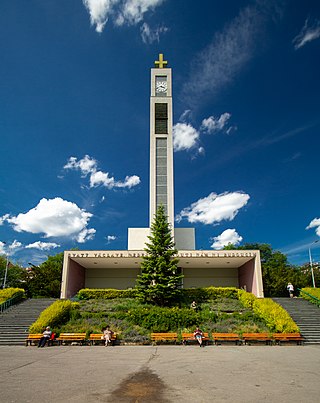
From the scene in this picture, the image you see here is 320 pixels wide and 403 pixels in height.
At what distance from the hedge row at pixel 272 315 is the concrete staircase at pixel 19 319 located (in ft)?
42.9

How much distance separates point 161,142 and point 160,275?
48.5ft

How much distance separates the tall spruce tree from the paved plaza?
1110cm

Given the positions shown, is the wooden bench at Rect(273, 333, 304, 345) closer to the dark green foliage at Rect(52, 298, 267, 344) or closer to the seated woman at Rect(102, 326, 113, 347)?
the dark green foliage at Rect(52, 298, 267, 344)

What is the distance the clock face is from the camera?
33250 millimetres

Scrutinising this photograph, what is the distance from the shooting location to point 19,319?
19094 millimetres

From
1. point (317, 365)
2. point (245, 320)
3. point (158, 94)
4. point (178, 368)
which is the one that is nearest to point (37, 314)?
point (245, 320)

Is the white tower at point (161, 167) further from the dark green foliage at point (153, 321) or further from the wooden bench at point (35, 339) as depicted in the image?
the wooden bench at point (35, 339)

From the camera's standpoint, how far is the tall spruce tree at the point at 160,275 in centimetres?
2102

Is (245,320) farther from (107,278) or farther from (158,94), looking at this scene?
(158,94)

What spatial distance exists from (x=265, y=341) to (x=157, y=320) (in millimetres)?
5514

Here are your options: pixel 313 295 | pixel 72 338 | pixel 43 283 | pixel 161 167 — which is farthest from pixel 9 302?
pixel 313 295

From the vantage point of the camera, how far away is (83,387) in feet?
20.0

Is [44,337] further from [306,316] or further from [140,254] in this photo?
[306,316]

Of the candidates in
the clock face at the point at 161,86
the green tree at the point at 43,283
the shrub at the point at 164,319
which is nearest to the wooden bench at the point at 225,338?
the shrub at the point at 164,319
